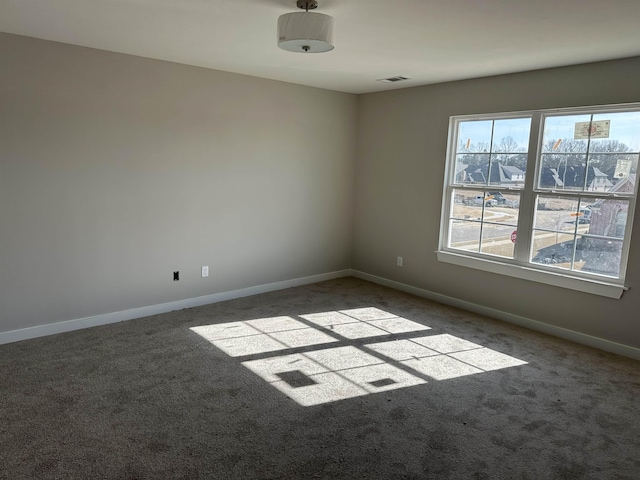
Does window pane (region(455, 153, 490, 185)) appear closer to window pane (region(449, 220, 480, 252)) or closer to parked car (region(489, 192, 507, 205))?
parked car (region(489, 192, 507, 205))

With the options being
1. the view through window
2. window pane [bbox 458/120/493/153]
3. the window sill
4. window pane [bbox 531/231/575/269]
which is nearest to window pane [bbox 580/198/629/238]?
window pane [bbox 531/231/575/269]

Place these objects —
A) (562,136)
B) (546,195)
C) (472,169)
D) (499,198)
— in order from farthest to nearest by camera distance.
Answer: (472,169), (499,198), (546,195), (562,136)

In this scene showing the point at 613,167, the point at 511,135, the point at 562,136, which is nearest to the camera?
the point at 613,167

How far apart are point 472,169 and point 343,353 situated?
2514 mm

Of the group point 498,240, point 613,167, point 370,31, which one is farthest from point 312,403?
point 613,167

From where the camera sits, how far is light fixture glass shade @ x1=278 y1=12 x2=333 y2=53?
253 cm

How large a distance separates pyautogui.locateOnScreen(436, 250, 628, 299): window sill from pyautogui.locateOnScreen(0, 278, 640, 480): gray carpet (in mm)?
523

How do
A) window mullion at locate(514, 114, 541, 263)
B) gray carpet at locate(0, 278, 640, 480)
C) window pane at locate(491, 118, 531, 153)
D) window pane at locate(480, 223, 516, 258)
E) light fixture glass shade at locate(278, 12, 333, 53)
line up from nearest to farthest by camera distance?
gray carpet at locate(0, 278, 640, 480)
light fixture glass shade at locate(278, 12, 333, 53)
window mullion at locate(514, 114, 541, 263)
window pane at locate(491, 118, 531, 153)
window pane at locate(480, 223, 516, 258)

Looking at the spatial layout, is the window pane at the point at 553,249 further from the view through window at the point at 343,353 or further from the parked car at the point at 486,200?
the view through window at the point at 343,353

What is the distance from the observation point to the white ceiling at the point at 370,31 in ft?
8.57

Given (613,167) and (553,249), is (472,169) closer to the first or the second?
(553,249)

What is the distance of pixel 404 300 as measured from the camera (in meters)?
5.18

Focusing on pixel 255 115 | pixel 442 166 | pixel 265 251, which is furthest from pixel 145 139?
pixel 442 166

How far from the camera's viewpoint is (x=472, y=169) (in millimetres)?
4836
